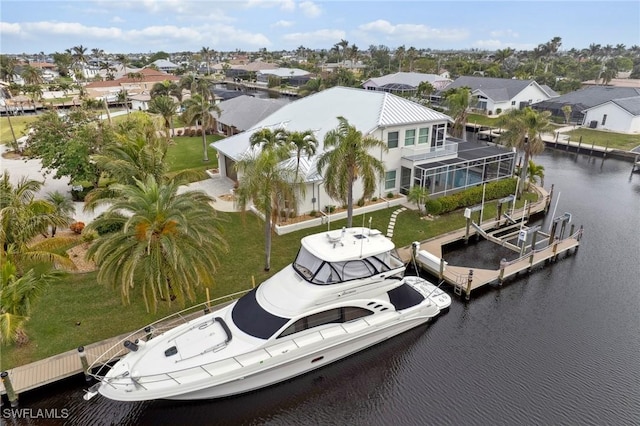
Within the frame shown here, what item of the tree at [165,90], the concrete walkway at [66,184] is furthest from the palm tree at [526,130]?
the tree at [165,90]

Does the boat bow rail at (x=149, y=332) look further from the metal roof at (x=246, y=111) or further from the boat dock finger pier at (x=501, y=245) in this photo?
the metal roof at (x=246, y=111)

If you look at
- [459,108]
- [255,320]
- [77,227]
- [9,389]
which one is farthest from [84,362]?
[459,108]

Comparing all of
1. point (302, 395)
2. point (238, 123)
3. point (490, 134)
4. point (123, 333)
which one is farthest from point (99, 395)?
point (490, 134)

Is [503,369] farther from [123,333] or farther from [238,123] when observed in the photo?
[238,123]

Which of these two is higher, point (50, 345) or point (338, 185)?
point (338, 185)

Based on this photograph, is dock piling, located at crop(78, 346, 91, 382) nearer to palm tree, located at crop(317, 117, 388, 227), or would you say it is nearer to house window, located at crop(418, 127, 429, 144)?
palm tree, located at crop(317, 117, 388, 227)

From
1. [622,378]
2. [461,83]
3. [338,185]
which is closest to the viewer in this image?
[622,378]

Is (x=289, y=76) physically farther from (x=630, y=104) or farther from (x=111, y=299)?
(x=111, y=299)
